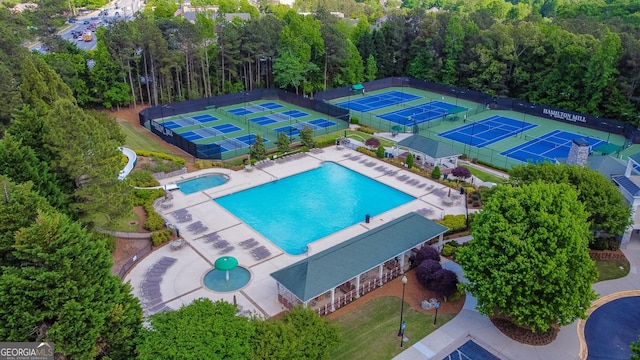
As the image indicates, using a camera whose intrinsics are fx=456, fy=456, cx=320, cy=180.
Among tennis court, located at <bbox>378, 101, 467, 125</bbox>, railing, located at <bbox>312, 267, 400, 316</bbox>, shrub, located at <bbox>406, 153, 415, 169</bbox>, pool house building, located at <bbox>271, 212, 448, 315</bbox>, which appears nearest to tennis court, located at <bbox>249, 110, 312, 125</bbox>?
tennis court, located at <bbox>378, 101, 467, 125</bbox>

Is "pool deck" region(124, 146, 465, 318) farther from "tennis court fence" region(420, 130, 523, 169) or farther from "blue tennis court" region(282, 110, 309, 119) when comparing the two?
"blue tennis court" region(282, 110, 309, 119)

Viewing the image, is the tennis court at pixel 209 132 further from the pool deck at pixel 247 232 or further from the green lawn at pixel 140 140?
the pool deck at pixel 247 232

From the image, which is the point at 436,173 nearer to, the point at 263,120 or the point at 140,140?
the point at 263,120

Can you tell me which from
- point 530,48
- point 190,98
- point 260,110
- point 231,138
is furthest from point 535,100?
point 190,98

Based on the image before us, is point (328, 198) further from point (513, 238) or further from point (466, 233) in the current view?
point (513, 238)

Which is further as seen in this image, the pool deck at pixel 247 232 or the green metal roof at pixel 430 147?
the green metal roof at pixel 430 147

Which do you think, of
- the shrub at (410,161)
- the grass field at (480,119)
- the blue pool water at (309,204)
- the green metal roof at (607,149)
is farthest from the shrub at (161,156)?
the green metal roof at (607,149)

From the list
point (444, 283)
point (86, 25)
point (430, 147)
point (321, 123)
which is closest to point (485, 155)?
point (430, 147)
